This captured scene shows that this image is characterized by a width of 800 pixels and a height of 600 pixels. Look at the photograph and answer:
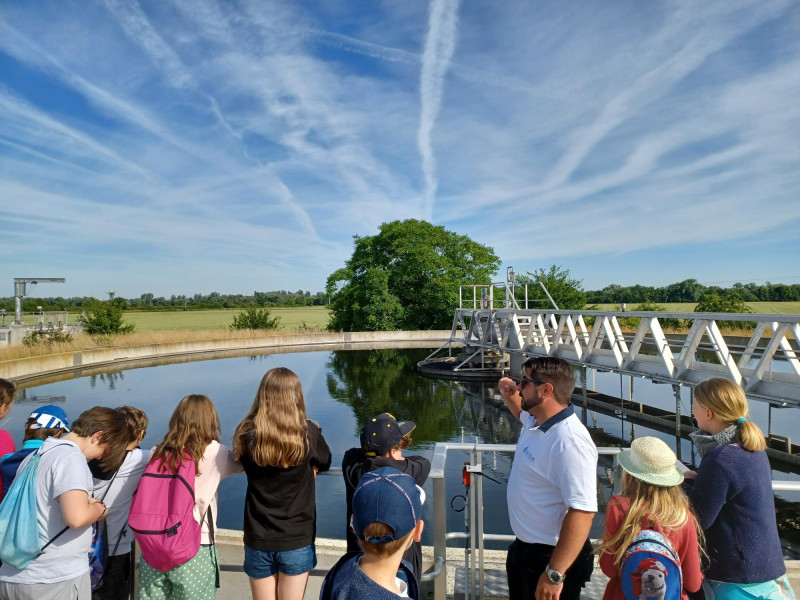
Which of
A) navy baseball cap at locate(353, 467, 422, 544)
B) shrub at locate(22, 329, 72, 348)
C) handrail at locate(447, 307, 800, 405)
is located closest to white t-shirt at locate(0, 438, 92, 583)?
navy baseball cap at locate(353, 467, 422, 544)

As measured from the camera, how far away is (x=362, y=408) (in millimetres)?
15320

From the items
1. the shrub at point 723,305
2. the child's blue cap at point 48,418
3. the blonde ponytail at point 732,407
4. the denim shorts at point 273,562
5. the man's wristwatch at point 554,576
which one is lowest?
the denim shorts at point 273,562

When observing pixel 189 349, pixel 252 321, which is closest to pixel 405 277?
pixel 252 321

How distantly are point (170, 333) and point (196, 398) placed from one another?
3181cm

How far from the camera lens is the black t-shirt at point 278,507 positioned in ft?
7.96

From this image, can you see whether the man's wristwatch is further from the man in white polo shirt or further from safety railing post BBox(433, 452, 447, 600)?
safety railing post BBox(433, 452, 447, 600)

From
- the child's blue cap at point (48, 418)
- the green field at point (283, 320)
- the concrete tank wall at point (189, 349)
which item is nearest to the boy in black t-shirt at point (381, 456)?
the child's blue cap at point (48, 418)

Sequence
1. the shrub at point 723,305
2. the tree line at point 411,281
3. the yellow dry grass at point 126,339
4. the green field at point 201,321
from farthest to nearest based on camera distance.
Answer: the green field at point 201,321
the tree line at point 411,281
the shrub at point 723,305
the yellow dry grass at point 126,339

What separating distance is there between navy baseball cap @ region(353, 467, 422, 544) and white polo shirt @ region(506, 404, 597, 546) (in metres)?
0.83

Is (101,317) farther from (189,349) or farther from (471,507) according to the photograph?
(471,507)

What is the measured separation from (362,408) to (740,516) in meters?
13.8

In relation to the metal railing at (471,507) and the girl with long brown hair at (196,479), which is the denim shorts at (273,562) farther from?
the metal railing at (471,507)

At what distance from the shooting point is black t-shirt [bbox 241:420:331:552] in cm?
243

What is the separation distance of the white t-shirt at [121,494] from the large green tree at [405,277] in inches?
1374
